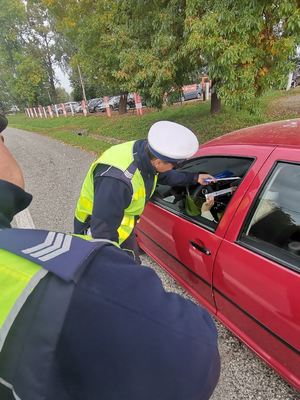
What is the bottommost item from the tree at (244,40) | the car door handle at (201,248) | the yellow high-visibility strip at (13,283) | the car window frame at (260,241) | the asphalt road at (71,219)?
the asphalt road at (71,219)

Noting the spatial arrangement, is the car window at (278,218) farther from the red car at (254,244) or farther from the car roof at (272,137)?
the car roof at (272,137)

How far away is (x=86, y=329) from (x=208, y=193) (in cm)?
181

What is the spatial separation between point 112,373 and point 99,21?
1020 centimetres

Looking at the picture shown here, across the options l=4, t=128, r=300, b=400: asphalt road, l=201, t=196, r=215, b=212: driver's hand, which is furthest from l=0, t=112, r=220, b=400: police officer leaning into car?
l=201, t=196, r=215, b=212: driver's hand

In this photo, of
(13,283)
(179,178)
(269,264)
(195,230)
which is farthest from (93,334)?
(179,178)

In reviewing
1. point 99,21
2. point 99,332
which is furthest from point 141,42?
point 99,332

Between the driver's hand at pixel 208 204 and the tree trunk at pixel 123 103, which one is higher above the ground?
the driver's hand at pixel 208 204

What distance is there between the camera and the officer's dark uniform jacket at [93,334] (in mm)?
586

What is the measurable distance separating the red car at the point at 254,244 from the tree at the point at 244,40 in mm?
2993

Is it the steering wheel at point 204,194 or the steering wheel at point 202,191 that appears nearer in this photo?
the steering wheel at point 204,194

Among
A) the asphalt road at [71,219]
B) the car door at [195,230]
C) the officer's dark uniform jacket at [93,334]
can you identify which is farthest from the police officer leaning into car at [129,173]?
the asphalt road at [71,219]

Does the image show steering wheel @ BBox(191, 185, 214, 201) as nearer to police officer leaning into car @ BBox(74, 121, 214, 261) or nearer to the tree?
police officer leaning into car @ BBox(74, 121, 214, 261)

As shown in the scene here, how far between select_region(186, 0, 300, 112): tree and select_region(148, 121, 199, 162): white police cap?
3.28m

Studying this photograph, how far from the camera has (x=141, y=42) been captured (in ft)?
24.4
